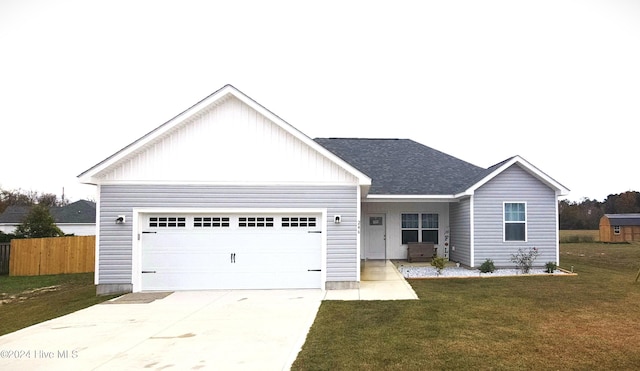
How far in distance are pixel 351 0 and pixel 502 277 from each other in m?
11.0

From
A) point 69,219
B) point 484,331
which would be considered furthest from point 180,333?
point 69,219

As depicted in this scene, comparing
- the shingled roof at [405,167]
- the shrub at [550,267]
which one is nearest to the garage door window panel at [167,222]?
the shingled roof at [405,167]

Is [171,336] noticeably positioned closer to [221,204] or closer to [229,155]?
[221,204]

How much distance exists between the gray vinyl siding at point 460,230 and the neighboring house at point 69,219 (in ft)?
95.2

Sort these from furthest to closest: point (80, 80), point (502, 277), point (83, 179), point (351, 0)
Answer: point (80, 80) → point (351, 0) → point (502, 277) → point (83, 179)

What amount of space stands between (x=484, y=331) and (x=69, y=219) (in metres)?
35.5

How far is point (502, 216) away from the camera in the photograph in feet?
48.4

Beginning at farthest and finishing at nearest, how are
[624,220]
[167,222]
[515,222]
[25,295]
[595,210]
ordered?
1. [595,210]
2. [624,220]
3. [515,222]
4. [25,295]
5. [167,222]

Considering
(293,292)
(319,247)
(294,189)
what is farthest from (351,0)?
(293,292)

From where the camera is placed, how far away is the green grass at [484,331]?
18.3 ft

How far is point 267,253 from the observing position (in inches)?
459

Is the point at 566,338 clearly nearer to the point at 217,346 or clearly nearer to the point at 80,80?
the point at 217,346

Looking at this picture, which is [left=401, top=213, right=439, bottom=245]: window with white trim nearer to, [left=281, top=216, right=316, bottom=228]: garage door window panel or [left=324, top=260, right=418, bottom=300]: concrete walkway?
[left=324, top=260, right=418, bottom=300]: concrete walkway

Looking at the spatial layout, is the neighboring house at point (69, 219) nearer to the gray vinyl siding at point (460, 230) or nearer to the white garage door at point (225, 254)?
the white garage door at point (225, 254)
